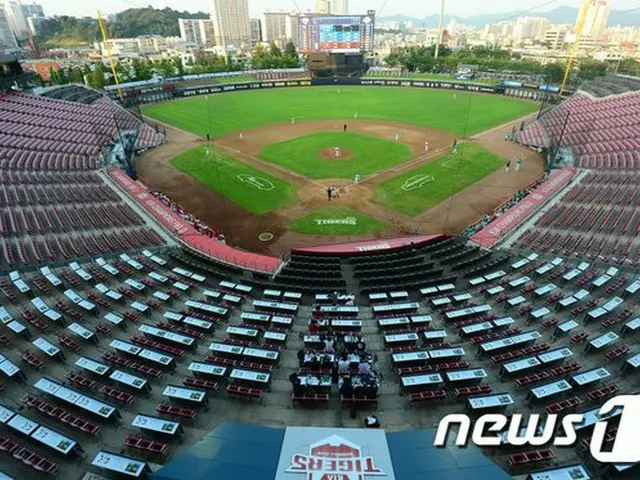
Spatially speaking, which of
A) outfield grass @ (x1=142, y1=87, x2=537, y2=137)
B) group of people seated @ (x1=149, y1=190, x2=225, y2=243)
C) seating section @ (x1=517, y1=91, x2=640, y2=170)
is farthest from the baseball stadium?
outfield grass @ (x1=142, y1=87, x2=537, y2=137)

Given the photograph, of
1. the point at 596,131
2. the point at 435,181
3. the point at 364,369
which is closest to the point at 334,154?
the point at 435,181

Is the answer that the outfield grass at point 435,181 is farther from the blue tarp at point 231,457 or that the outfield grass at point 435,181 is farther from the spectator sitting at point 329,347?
the blue tarp at point 231,457

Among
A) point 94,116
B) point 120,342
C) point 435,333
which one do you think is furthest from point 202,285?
point 94,116

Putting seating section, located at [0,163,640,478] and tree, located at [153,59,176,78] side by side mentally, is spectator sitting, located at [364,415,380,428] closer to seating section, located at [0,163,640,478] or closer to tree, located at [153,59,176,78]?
seating section, located at [0,163,640,478]

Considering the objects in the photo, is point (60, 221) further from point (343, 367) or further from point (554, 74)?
point (554, 74)

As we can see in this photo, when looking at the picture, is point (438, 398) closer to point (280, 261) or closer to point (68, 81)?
point (280, 261)
